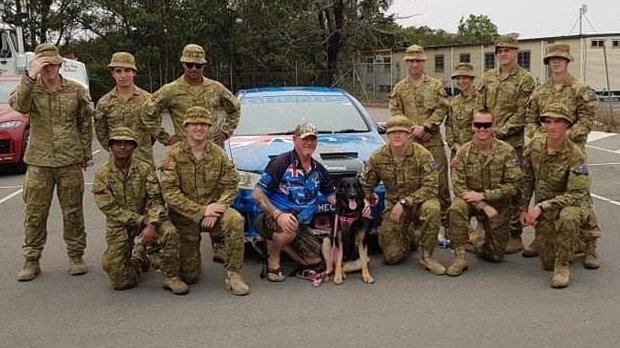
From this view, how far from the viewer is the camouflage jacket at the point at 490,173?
18.1 ft

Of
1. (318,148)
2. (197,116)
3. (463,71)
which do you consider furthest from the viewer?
(463,71)

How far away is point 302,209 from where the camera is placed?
5.35 meters

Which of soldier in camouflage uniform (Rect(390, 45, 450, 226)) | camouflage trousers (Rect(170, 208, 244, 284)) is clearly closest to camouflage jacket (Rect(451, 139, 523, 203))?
soldier in camouflage uniform (Rect(390, 45, 450, 226))

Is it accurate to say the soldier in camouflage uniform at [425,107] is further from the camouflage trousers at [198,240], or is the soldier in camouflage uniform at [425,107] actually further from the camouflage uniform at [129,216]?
the camouflage uniform at [129,216]

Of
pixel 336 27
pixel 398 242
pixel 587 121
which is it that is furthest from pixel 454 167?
pixel 336 27

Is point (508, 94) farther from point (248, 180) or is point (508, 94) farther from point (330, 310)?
point (330, 310)

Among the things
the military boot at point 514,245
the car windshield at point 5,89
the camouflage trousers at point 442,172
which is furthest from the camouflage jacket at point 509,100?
the car windshield at point 5,89

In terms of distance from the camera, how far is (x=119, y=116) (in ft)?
19.1

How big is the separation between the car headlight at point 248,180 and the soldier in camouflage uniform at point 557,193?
217cm

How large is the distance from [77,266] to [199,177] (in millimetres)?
1334

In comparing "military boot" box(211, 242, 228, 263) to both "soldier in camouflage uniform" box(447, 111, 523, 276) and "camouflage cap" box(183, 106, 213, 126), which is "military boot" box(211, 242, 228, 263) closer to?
"camouflage cap" box(183, 106, 213, 126)

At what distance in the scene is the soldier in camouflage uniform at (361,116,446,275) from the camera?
5414 millimetres

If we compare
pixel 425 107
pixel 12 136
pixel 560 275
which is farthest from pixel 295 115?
pixel 12 136

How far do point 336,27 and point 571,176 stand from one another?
2495 centimetres
